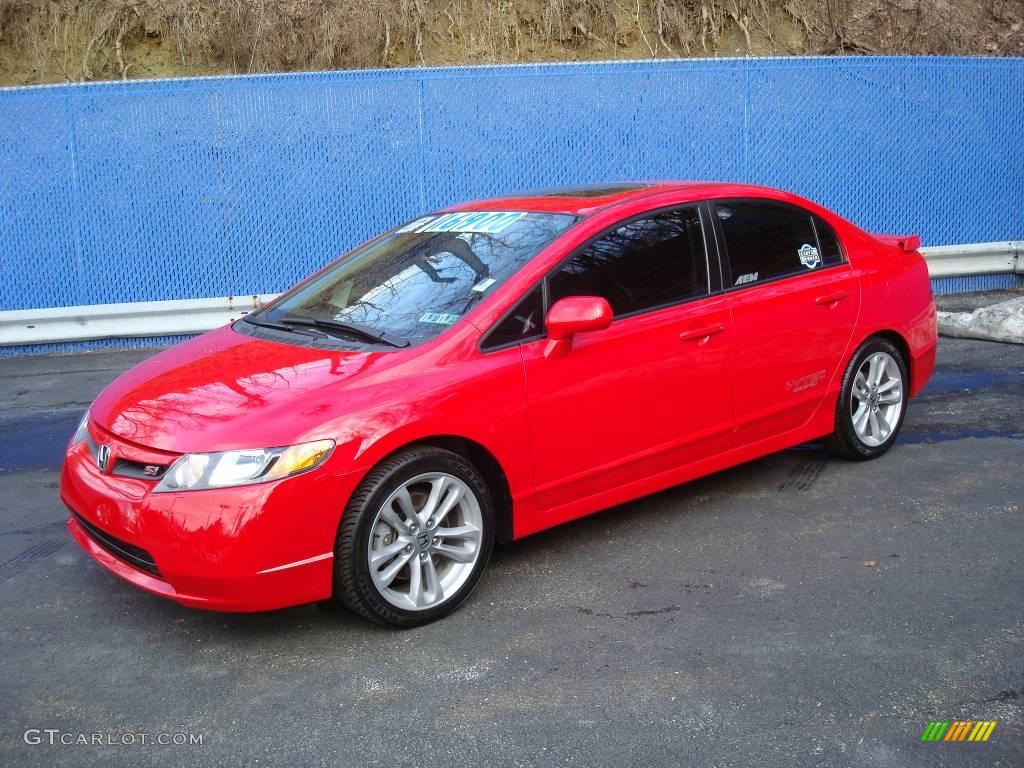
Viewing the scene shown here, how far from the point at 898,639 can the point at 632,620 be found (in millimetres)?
969

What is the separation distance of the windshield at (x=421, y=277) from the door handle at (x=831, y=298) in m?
1.49

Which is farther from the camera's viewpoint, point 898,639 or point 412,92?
point 412,92

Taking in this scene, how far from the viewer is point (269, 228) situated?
10.8m

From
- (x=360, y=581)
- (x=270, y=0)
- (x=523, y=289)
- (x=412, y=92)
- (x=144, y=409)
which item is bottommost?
(x=360, y=581)

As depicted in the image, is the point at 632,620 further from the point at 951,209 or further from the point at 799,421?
the point at 951,209

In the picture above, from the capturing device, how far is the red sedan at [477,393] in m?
3.96

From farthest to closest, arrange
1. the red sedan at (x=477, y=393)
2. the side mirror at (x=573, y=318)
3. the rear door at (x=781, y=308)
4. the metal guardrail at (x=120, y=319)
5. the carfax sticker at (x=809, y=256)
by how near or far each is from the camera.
Answer: the metal guardrail at (x=120, y=319) → the carfax sticker at (x=809, y=256) → the rear door at (x=781, y=308) → the side mirror at (x=573, y=318) → the red sedan at (x=477, y=393)

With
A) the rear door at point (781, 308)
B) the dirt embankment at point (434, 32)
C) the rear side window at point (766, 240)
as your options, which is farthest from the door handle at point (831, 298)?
the dirt embankment at point (434, 32)

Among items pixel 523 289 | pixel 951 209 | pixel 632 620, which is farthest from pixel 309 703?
pixel 951 209

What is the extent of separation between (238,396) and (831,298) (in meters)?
3.09

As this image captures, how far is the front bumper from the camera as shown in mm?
3854

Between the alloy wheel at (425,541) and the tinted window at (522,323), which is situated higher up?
the tinted window at (522,323)

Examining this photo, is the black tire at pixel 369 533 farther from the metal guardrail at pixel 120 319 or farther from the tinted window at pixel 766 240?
the metal guardrail at pixel 120 319

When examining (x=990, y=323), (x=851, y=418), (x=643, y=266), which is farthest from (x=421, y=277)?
(x=990, y=323)
